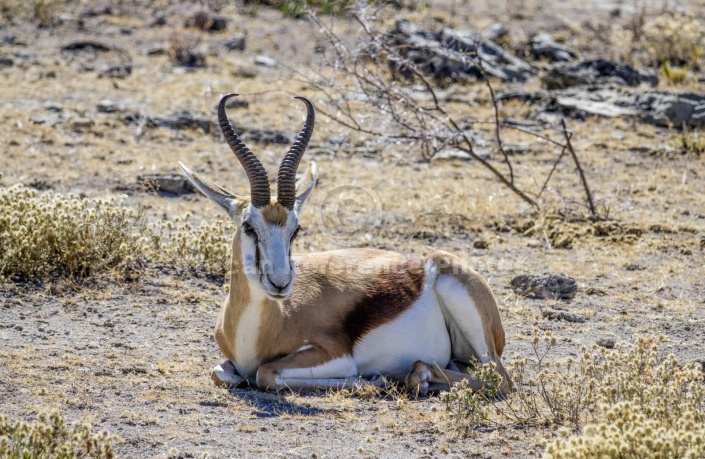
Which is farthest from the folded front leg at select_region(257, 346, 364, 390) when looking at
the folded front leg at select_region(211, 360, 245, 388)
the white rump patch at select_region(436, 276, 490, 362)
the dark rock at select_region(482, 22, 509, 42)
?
the dark rock at select_region(482, 22, 509, 42)

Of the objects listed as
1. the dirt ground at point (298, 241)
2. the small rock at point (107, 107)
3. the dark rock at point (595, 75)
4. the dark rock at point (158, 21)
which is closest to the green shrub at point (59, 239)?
the dirt ground at point (298, 241)

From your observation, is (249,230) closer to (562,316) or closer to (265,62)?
(562,316)

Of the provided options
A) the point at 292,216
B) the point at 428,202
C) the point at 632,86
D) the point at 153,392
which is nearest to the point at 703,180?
the point at 428,202

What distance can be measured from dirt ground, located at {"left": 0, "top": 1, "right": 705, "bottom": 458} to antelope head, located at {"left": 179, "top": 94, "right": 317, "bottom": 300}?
83 centimetres

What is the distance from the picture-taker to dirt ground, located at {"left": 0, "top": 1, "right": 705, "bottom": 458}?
235 inches

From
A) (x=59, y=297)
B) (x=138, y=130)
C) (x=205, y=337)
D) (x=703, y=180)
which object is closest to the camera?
(x=205, y=337)

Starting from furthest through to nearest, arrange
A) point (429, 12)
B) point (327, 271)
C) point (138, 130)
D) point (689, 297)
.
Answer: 1. point (429, 12)
2. point (138, 130)
3. point (689, 297)
4. point (327, 271)

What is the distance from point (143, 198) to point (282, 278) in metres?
6.12

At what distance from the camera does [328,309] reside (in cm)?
707

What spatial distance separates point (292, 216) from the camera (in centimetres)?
667

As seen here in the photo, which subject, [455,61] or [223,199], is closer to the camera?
[223,199]

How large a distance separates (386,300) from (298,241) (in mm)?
3767

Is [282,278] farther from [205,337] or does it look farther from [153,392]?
[205,337]

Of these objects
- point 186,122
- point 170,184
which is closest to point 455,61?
point 186,122
